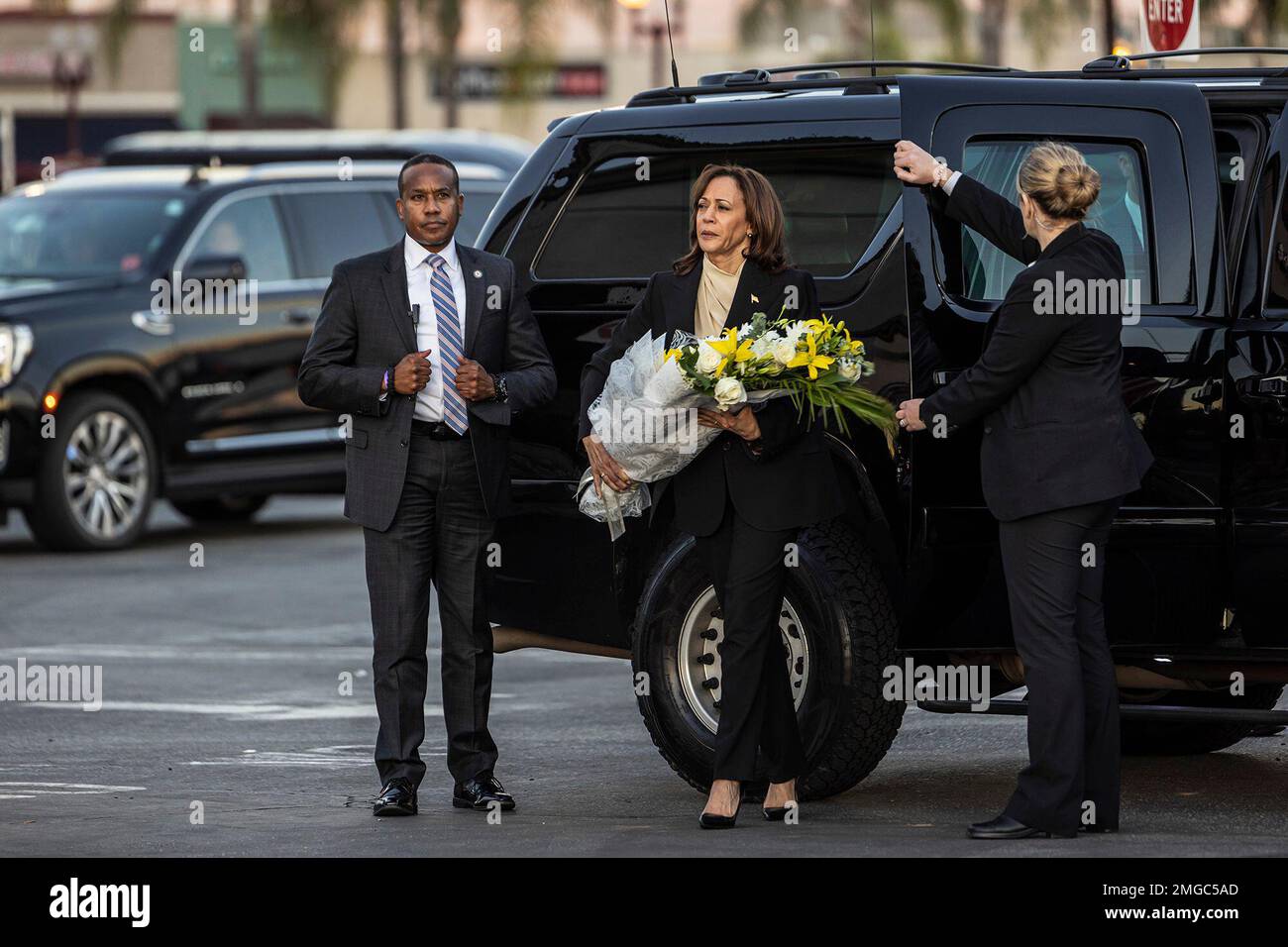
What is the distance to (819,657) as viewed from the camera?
281 inches

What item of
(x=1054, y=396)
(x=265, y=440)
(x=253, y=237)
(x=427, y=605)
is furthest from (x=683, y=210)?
(x=253, y=237)

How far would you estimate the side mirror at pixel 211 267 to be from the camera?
48.1 ft

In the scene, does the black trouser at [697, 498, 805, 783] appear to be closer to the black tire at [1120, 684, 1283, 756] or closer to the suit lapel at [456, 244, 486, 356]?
the suit lapel at [456, 244, 486, 356]

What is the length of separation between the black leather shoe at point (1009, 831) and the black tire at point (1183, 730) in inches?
66.6

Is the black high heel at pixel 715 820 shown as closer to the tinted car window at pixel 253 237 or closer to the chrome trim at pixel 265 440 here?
the chrome trim at pixel 265 440

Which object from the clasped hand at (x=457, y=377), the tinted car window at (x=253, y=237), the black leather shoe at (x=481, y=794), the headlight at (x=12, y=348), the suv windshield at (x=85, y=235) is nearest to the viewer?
the clasped hand at (x=457, y=377)

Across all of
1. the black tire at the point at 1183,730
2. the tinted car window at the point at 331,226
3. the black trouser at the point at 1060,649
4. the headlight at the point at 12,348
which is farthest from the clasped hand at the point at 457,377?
the tinted car window at the point at 331,226

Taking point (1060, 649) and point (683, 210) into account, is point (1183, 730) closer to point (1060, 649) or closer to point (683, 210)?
point (1060, 649)

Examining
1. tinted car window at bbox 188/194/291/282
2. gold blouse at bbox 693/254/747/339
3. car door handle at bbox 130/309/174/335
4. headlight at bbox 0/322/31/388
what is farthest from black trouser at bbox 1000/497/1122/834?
tinted car window at bbox 188/194/291/282

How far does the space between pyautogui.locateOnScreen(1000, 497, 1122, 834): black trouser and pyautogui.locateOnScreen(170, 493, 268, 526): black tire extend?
11.1 m

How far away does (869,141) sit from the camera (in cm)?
731

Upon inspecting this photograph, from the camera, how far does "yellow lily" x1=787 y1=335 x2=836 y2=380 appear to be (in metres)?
6.66

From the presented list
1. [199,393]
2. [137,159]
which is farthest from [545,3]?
[199,393]
